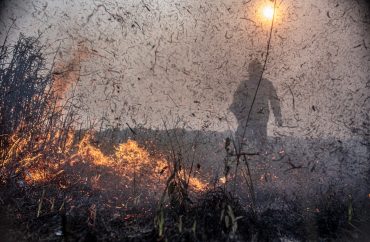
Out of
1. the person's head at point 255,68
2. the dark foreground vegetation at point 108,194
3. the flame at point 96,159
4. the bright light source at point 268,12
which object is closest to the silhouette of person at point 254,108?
the person's head at point 255,68

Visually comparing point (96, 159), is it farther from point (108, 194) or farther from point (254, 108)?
point (254, 108)

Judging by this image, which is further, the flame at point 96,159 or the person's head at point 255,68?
the person's head at point 255,68

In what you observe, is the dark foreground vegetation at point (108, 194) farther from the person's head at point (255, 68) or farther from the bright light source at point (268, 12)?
the bright light source at point (268, 12)

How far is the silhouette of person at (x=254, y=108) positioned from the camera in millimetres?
3311

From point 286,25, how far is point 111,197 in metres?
2.70

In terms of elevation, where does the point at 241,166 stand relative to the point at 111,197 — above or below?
above

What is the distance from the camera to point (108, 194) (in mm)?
3090

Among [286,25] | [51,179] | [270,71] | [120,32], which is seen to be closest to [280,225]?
[270,71]

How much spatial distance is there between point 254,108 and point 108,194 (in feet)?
6.15

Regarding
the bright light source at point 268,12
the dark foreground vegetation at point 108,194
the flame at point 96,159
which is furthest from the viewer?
the bright light source at point 268,12

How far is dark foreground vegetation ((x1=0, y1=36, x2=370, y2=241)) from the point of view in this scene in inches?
100

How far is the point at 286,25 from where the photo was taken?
3.29 m

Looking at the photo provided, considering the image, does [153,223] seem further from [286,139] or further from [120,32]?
[120,32]

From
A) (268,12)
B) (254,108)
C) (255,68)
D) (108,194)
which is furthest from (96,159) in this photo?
(268,12)
